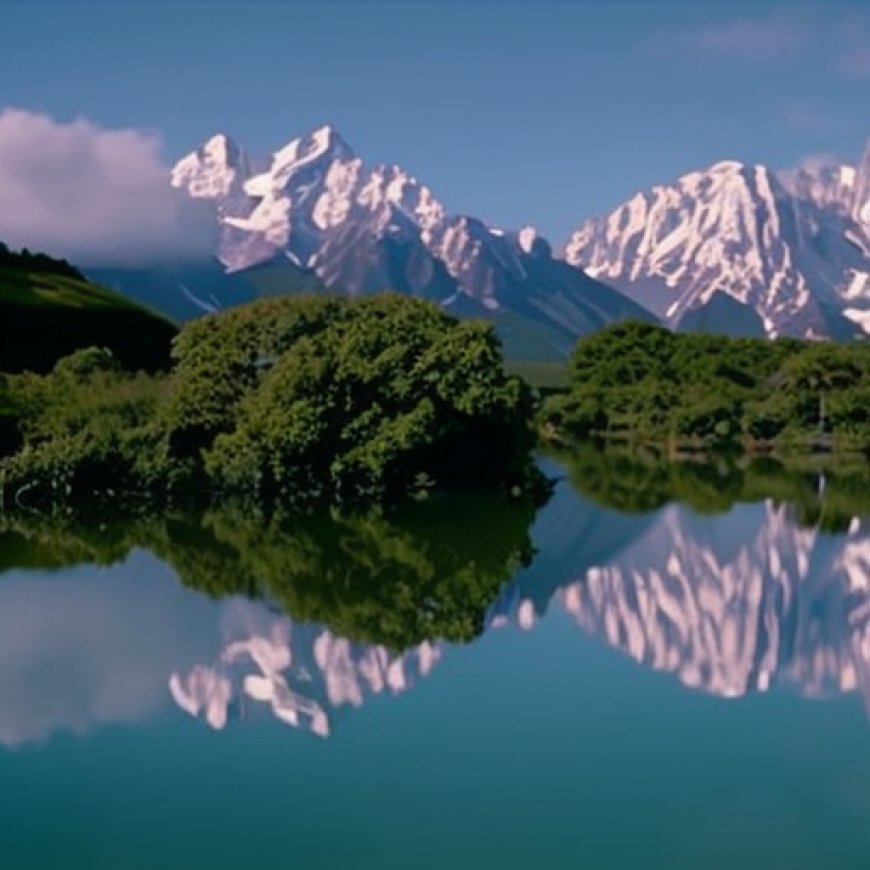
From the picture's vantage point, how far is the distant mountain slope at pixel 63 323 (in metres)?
67.9

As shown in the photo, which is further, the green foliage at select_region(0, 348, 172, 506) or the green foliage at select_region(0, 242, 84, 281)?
the green foliage at select_region(0, 242, 84, 281)

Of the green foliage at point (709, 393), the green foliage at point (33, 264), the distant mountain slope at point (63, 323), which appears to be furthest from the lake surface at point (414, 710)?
the green foliage at point (33, 264)

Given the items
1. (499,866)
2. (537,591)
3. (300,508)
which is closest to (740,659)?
(537,591)

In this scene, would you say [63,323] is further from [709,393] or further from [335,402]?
[709,393]

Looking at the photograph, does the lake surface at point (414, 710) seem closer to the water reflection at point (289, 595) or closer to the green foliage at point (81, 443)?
the water reflection at point (289, 595)

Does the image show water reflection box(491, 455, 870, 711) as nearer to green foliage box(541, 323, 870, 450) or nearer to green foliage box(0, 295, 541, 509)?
green foliage box(0, 295, 541, 509)

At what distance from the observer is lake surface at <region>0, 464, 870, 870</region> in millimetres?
14578

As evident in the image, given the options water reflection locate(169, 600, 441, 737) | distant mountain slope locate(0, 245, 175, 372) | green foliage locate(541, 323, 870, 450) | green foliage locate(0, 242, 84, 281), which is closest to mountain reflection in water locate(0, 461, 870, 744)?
water reflection locate(169, 600, 441, 737)

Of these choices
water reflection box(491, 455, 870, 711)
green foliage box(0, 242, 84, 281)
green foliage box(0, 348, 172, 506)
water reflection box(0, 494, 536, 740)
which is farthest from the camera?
green foliage box(0, 242, 84, 281)

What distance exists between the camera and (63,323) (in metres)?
72.5

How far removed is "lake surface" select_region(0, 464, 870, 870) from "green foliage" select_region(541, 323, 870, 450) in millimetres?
45708

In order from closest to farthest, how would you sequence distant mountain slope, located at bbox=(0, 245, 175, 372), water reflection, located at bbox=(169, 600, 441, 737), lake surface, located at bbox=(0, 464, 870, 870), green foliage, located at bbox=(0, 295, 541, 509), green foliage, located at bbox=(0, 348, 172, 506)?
1. lake surface, located at bbox=(0, 464, 870, 870)
2. water reflection, located at bbox=(169, 600, 441, 737)
3. green foliage, located at bbox=(0, 348, 172, 506)
4. green foliage, located at bbox=(0, 295, 541, 509)
5. distant mountain slope, located at bbox=(0, 245, 175, 372)

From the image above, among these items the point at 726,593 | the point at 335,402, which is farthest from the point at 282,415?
the point at 726,593

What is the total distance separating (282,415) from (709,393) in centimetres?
4695
